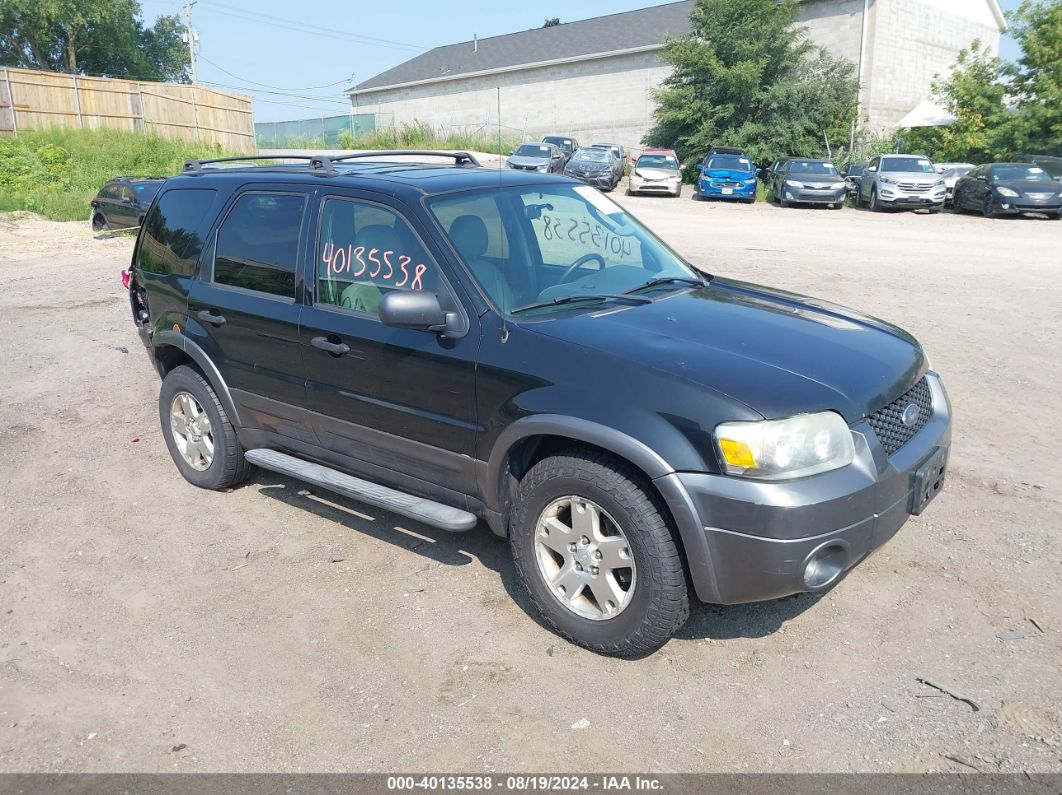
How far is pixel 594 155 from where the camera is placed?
3170 centimetres

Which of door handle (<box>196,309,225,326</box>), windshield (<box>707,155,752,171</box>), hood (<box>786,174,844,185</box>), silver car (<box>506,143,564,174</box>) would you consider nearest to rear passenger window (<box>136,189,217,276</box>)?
door handle (<box>196,309,225,326</box>)

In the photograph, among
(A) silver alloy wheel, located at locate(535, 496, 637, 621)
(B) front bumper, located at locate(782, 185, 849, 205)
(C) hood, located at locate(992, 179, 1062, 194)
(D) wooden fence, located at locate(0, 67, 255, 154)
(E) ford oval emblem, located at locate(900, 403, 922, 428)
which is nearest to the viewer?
(A) silver alloy wheel, located at locate(535, 496, 637, 621)

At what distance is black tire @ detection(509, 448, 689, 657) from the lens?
3391mm

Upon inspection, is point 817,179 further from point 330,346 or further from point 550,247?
point 330,346

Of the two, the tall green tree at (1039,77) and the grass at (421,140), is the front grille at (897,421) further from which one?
the grass at (421,140)

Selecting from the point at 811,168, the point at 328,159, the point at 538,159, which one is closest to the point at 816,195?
the point at 811,168

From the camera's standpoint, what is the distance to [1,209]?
2227cm

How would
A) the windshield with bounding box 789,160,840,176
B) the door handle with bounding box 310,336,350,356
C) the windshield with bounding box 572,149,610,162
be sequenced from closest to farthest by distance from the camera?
the door handle with bounding box 310,336,350,356, the windshield with bounding box 789,160,840,176, the windshield with bounding box 572,149,610,162

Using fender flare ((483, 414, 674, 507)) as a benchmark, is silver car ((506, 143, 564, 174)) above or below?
above

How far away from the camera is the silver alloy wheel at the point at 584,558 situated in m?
3.56

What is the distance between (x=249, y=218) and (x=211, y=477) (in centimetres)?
159

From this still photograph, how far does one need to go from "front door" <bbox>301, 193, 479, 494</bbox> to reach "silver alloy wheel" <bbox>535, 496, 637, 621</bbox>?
509 mm

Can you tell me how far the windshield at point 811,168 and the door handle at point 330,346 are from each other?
25.0 meters

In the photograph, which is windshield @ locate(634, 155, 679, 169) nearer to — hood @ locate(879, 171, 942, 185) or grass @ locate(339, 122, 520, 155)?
hood @ locate(879, 171, 942, 185)
